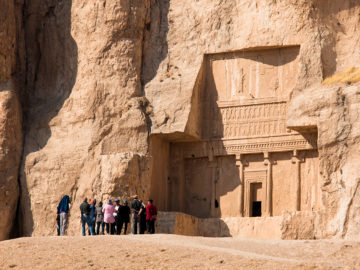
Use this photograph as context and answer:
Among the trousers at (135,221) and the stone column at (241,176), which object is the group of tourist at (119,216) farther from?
the stone column at (241,176)

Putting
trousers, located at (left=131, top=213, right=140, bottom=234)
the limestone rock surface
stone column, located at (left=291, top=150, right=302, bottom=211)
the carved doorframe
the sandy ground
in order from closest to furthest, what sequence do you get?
the sandy ground, trousers, located at (left=131, top=213, right=140, bottom=234), stone column, located at (left=291, top=150, right=302, bottom=211), the carved doorframe, the limestone rock surface

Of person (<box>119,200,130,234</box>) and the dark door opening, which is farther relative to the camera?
the dark door opening

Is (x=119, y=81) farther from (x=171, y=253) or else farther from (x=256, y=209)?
(x=171, y=253)

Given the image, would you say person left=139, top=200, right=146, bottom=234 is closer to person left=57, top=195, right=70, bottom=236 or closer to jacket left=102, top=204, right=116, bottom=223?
jacket left=102, top=204, right=116, bottom=223

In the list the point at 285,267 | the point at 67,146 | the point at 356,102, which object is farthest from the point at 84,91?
the point at 285,267

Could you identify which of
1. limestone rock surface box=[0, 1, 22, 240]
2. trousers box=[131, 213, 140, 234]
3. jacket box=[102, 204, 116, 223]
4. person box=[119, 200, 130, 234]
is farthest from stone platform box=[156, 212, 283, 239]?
limestone rock surface box=[0, 1, 22, 240]

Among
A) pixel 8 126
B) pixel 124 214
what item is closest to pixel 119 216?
pixel 124 214

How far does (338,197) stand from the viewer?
3164 centimetres

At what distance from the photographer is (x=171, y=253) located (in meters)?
23.2

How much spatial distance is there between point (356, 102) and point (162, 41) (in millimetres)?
8167

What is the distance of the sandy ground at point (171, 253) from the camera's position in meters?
22.4

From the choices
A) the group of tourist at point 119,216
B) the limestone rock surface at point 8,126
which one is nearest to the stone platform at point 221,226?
the group of tourist at point 119,216

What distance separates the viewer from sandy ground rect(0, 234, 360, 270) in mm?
22406

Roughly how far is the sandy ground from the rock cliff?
22.5 ft
